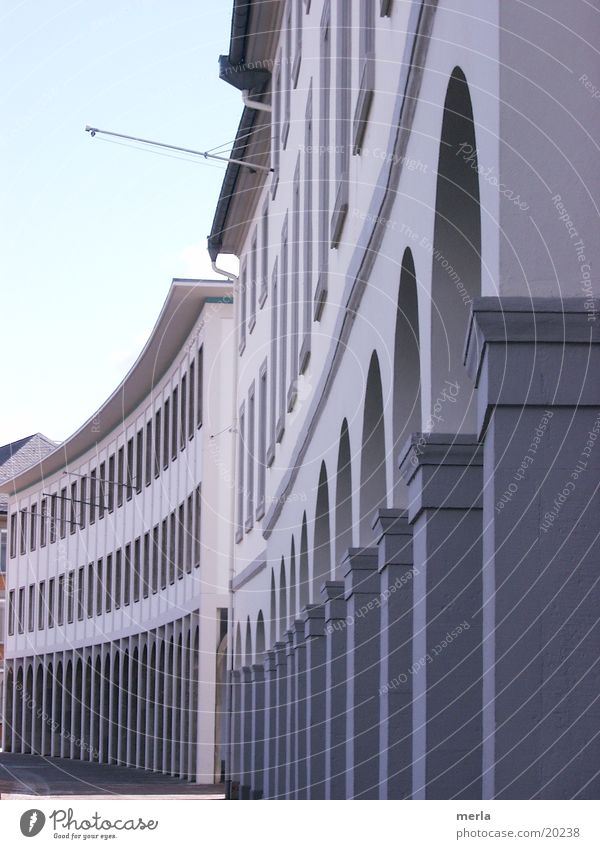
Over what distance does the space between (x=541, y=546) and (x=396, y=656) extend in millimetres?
3531

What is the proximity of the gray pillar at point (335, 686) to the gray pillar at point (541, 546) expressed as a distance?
7.45m

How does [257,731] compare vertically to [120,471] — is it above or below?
below

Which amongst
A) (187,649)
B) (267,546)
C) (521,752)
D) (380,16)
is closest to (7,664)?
(187,649)

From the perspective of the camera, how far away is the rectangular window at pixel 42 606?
6091 cm

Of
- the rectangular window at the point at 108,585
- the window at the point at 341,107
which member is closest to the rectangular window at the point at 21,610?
the rectangular window at the point at 108,585

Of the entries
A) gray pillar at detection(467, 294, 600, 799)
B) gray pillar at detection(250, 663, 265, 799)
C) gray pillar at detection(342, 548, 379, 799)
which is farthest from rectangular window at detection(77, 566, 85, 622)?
gray pillar at detection(467, 294, 600, 799)

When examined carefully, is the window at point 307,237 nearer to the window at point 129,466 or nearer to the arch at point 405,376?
the arch at point 405,376

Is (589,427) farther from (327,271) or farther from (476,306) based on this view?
(327,271)

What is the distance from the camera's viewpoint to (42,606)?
61.5 metres

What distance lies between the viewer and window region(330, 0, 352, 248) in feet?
45.0

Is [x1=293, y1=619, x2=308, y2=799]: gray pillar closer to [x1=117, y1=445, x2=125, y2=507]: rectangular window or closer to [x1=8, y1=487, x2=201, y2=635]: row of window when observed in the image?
[x1=8, y1=487, x2=201, y2=635]: row of window

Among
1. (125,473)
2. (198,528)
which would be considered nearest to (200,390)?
(198,528)

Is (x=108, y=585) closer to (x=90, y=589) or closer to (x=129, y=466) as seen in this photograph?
(x=90, y=589)
